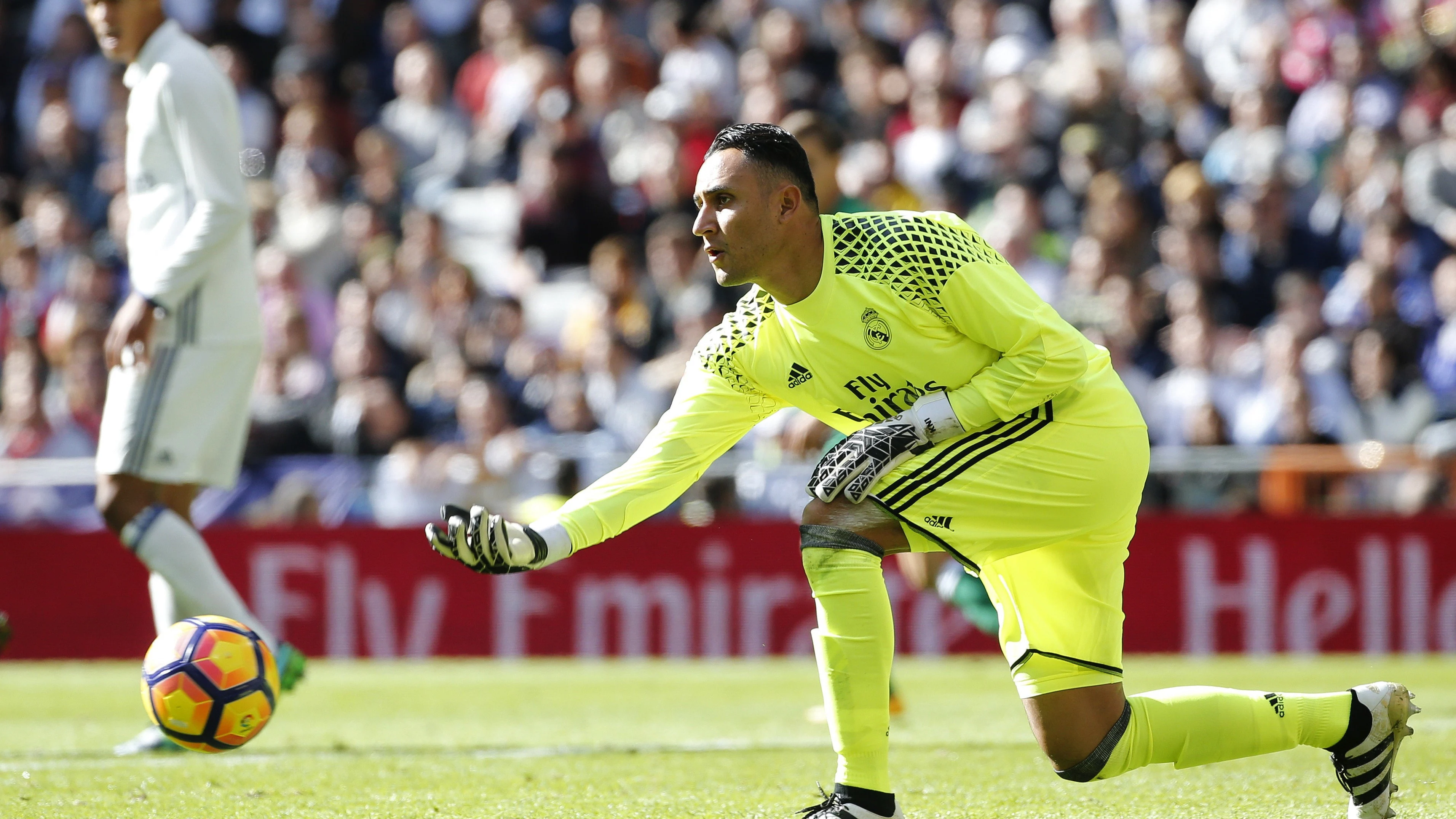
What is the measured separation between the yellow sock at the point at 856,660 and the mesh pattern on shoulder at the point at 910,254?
0.67 metres

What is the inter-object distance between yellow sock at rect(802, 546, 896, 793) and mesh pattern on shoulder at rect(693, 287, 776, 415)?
1.88 ft

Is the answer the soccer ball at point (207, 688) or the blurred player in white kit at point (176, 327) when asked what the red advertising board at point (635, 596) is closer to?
the blurred player in white kit at point (176, 327)

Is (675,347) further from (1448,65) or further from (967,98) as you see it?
(1448,65)

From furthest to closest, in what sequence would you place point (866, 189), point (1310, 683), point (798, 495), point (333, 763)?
point (866, 189), point (798, 495), point (1310, 683), point (333, 763)

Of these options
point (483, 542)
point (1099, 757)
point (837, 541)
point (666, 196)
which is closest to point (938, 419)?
point (837, 541)

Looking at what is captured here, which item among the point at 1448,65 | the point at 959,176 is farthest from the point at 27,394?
the point at 1448,65

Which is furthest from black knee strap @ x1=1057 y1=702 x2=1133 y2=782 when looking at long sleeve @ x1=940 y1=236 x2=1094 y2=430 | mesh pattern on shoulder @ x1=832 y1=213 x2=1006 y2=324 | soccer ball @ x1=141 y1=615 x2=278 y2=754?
soccer ball @ x1=141 y1=615 x2=278 y2=754

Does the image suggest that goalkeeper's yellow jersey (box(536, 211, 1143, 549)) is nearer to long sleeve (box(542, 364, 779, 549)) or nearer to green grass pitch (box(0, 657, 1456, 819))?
long sleeve (box(542, 364, 779, 549))

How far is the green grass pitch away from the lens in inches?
212

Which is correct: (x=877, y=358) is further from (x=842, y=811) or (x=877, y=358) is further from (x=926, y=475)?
(x=842, y=811)

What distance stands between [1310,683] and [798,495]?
10.8 ft

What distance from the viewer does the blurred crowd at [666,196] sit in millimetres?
11766

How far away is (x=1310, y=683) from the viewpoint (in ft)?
30.6

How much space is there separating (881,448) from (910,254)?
50cm
